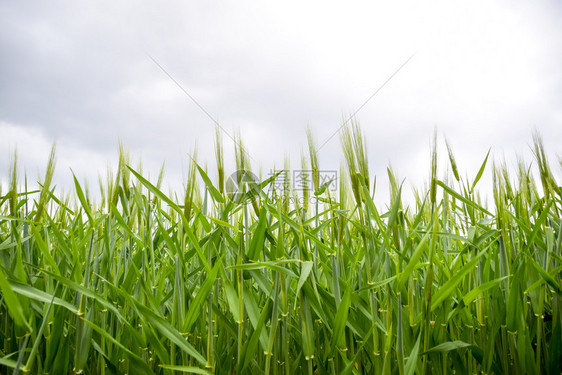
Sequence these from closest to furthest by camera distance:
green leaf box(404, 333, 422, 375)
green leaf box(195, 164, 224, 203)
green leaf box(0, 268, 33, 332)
A: green leaf box(0, 268, 33, 332), green leaf box(404, 333, 422, 375), green leaf box(195, 164, 224, 203)

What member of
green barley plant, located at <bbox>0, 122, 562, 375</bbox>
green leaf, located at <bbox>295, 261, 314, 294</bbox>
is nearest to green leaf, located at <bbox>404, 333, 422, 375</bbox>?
green barley plant, located at <bbox>0, 122, 562, 375</bbox>

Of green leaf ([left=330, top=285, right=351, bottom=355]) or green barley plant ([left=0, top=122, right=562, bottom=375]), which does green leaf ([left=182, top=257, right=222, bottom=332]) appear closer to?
green barley plant ([left=0, top=122, right=562, bottom=375])

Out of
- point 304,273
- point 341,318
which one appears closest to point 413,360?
point 341,318

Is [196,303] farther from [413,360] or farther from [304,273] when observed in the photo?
[413,360]

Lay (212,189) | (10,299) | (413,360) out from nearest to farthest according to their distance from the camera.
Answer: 1. (10,299)
2. (413,360)
3. (212,189)

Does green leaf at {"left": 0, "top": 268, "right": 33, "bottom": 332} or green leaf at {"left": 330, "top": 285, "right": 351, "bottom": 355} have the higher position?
green leaf at {"left": 0, "top": 268, "right": 33, "bottom": 332}

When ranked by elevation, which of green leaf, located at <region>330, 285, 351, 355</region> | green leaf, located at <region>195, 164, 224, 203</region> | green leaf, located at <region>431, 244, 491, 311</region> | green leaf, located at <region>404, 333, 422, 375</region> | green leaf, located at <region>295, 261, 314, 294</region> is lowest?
green leaf, located at <region>404, 333, 422, 375</region>

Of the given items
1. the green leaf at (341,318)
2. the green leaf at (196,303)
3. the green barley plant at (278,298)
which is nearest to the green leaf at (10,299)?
the green barley plant at (278,298)

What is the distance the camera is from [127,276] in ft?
3.20

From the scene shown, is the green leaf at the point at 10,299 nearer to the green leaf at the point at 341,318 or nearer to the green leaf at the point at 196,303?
the green leaf at the point at 196,303

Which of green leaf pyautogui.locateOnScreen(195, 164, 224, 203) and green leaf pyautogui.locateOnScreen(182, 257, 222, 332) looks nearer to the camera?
green leaf pyautogui.locateOnScreen(182, 257, 222, 332)

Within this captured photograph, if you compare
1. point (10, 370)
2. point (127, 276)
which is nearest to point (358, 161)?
point (127, 276)

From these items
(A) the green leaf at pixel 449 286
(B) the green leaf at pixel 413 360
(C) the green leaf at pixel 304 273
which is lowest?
(B) the green leaf at pixel 413 360

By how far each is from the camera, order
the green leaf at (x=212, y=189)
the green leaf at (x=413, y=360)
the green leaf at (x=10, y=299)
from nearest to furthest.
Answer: the green leaf at (x=10, y=299) < the green leaf at (x=413, y=360) < the green leaf at (x=212, y=189)
